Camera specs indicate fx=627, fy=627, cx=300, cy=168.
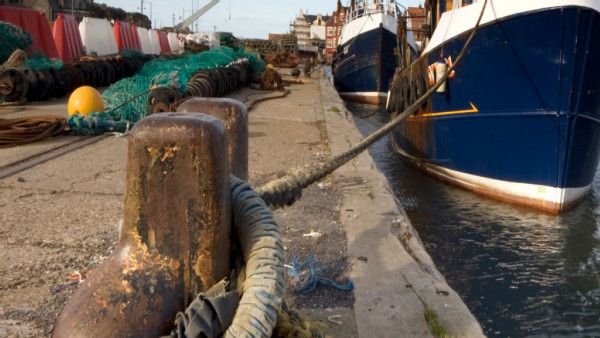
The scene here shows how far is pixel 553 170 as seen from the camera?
734cm

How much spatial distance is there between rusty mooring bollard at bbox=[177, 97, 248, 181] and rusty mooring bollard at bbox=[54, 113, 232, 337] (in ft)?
2.41

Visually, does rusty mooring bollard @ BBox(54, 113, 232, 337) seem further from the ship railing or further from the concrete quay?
the ship railing

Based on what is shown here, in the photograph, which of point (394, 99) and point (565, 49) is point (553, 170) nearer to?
point (565, 49)

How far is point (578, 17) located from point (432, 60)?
2616 mm

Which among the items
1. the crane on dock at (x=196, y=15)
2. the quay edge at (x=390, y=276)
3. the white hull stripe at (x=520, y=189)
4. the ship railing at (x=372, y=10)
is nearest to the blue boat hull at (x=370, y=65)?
the ship railing at (x=372, y=10)

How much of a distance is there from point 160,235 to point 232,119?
0.93m

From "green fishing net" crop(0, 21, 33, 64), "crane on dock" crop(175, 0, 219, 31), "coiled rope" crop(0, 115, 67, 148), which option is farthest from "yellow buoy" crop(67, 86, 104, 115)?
"crane on dock" crop(175, 0, 219, 31)

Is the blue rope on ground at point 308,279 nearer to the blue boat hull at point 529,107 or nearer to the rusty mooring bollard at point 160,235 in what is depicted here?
the rusty mooring bollard at point 160,235

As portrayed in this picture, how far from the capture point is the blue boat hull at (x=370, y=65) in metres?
21.6

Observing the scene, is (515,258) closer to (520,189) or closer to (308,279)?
(520,189)

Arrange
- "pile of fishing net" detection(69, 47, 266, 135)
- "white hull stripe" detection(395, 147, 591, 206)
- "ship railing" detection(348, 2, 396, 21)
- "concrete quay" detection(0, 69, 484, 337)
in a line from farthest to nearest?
"ship railing" detection(348, 2, 396, 21)
"pile of fishing net" detection(69, 47, 266, 135)
"white hull stripe" detection(395, 147, 591, 206)
"concrete quay" detection(0, 69, 484, 337)

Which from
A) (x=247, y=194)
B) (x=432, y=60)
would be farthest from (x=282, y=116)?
(x=247, y=194)

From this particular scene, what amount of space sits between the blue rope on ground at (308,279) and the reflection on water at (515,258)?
69.7 inches

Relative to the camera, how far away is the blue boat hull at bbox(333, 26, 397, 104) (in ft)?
71.0
